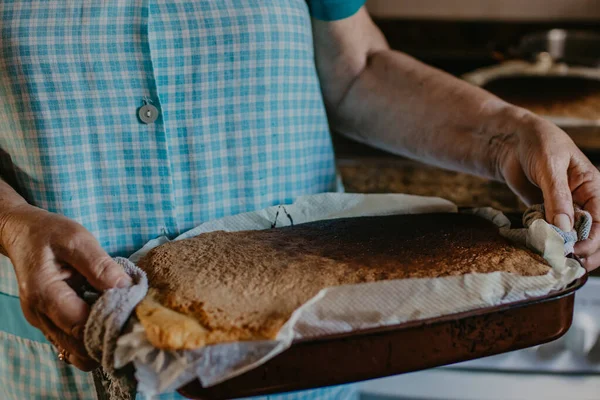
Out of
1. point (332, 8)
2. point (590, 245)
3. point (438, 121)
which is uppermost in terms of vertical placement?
point (332, 8)

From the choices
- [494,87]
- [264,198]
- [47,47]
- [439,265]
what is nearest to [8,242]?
[47,47]

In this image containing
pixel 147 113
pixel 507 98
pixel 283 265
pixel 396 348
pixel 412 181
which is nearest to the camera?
pixel 396 348

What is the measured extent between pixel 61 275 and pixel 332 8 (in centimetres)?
55

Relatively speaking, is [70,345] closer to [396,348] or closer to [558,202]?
[396,348]

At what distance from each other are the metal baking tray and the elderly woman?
0.53 ft

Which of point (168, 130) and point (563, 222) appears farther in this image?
point (168, 130)

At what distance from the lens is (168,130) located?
811 millimetres

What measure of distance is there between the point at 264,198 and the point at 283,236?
0.41 ft

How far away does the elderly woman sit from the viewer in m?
0.76

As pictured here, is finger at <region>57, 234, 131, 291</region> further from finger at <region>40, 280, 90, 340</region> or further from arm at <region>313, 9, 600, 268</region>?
arm at <region>313, 9, 600, 268</region>

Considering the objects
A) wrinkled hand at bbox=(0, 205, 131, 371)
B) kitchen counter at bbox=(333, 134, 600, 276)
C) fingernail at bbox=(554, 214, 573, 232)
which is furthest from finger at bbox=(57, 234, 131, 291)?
kitchen counter at bbox=(333, 134, 600, 276)

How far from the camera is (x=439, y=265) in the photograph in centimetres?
67

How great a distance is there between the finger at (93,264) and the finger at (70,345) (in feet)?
0.19

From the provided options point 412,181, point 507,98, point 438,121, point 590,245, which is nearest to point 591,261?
point 590,245
